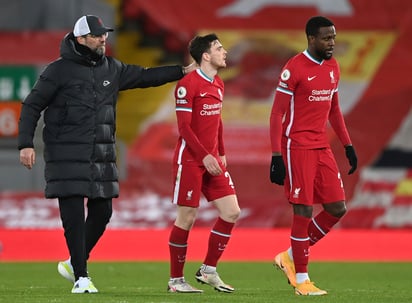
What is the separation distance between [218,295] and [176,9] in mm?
11083

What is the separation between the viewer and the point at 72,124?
31.9ft

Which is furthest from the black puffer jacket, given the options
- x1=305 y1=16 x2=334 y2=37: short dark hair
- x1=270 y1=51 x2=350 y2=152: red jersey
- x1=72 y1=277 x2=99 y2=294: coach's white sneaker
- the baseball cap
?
x1=305 y1=16 x2=334 y2=37: short dark hair

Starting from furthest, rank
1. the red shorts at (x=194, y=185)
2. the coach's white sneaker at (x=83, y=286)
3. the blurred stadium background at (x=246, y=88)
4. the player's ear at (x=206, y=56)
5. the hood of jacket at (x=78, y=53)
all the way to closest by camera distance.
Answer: the blurred stadium background at (x=246, y=88), the player's ear at (x=206, y=56), the red shorts at (x=194, y=185), the hood of jacket at (x=78, y=53), the coach's white sneaker at (x=83, y=286)

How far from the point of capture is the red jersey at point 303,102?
10094 mm

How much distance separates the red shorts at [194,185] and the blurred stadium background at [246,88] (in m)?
9.68

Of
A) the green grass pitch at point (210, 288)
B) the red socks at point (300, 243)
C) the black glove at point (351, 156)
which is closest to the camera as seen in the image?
the green grass pitch at point (210, 288)

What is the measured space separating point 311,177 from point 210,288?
1.49 metres

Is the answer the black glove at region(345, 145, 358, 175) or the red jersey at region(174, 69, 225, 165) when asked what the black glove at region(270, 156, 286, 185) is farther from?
the black glove at region(345, 145, 358, 175)

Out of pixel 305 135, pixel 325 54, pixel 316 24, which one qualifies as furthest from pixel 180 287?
pixel 316 24

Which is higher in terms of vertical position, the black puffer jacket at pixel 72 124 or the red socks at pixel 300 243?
the black puffer jacket at pixel 72 124

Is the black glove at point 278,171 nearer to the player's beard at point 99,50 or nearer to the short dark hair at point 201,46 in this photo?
the short dark hair at point 201,46

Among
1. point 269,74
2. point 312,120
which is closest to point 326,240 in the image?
point 269,74

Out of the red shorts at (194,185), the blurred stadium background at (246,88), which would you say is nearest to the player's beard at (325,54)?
the red shorts at (194,185)

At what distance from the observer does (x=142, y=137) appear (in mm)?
20531
